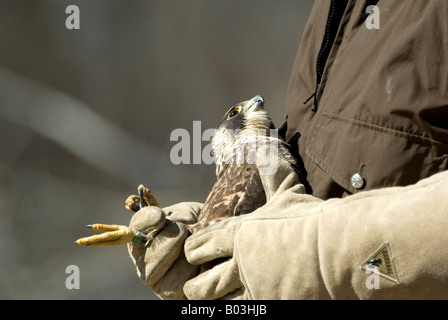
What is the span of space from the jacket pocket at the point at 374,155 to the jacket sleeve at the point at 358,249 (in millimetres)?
119

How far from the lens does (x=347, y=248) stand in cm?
157

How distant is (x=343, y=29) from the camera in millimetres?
2061

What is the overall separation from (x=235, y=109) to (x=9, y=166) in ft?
9.61

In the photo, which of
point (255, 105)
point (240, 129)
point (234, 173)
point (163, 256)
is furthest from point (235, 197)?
point (255, 105)

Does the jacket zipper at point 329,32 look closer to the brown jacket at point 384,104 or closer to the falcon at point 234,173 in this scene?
the brown jacket at point 384,104

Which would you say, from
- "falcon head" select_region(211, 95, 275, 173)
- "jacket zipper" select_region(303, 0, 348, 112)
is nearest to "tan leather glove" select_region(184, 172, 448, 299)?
"jacket zipper" select_region(303, 0, 348, 112)

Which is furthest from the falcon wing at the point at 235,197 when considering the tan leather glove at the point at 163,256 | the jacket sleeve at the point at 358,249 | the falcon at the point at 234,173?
the jacket sleeve at the point at 358,249

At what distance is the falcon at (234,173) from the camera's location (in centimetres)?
197

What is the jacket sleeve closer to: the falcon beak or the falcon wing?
the falcon wing

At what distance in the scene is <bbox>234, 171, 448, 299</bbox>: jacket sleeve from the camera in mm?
1523

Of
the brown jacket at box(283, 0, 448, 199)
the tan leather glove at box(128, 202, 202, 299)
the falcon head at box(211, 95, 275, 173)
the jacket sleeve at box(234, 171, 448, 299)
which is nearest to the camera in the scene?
the jacket sleeve at box(234, 171, 448, 299)

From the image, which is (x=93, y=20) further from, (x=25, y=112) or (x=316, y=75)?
(x=316, y=75)

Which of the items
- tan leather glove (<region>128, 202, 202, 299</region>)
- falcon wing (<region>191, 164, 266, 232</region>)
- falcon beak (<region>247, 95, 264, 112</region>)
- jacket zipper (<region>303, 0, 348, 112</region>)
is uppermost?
jacket zipper (<region>303, 0, 348, 112</region>)

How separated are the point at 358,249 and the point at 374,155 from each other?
281mm
